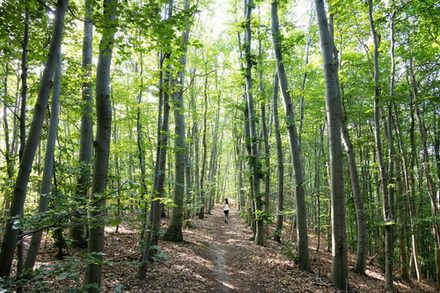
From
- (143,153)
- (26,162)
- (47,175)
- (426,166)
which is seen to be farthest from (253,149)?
(26,162)

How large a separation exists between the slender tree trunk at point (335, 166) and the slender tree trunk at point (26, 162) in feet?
17.4

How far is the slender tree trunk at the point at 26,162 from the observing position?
7.04ft

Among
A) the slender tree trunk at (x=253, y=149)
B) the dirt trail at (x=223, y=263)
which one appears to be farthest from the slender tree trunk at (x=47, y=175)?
the slender tree trunk at (x=253, y=149)

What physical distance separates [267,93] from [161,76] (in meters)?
7.89

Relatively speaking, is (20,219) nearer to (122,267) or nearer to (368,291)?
(122,267)

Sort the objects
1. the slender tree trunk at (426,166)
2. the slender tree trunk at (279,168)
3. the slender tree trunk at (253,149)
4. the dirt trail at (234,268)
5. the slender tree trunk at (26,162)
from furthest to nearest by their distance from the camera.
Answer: the slender tree trunk at (279,168), the slender tree trunk at (253,149), the slender tree trunk at (426,166), the dirt trail at (234,268), the slender tree trunk at (26,162)

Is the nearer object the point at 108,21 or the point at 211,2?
the point at 108,21

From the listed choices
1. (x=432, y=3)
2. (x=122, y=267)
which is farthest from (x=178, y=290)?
(x=432, y=3)

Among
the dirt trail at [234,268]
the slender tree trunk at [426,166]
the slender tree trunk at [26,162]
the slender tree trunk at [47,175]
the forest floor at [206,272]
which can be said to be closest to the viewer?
the slender tree trunk at [26,162]

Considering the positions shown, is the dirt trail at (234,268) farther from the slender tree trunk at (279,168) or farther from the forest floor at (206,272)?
the slender tree trunk at (279,168)

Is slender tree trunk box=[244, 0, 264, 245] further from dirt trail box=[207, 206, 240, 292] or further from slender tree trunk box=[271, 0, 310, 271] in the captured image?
slender tree trunk box=[271, 0, 310, 271]

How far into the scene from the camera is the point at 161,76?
5.73m

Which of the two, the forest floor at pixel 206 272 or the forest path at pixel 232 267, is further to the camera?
the forest path at pixel 232 267

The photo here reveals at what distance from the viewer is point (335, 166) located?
19.9ft
